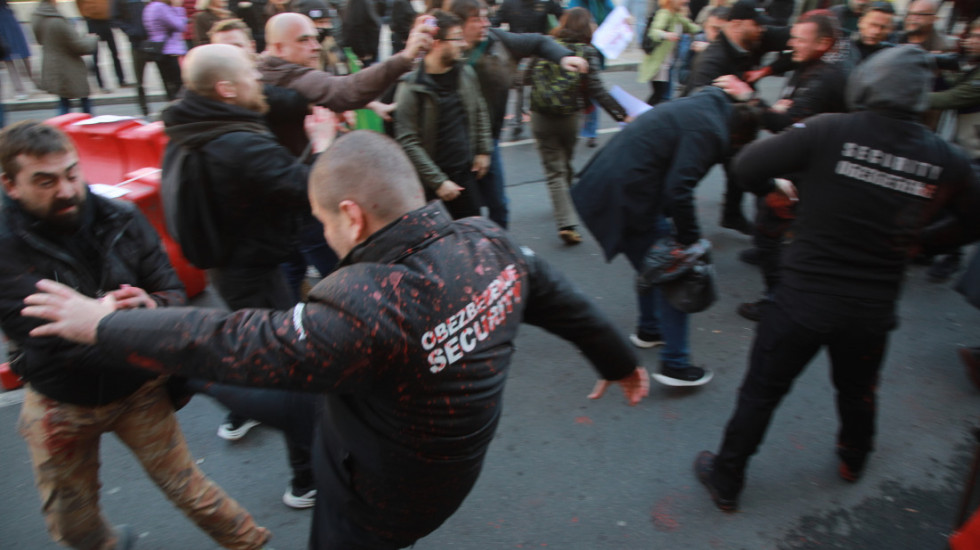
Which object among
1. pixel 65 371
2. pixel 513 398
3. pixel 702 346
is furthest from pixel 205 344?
pixel 702 346

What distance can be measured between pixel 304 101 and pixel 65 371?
7.18 feet

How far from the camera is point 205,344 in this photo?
156 cm

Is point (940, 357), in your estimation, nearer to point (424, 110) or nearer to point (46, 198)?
point (424, 110)

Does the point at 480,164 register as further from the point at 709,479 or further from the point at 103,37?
the point at 103,37

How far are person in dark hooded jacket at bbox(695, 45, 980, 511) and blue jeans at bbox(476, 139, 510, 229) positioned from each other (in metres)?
2.41

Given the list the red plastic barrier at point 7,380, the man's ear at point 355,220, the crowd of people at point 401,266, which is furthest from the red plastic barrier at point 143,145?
the man's ear at point 355,220

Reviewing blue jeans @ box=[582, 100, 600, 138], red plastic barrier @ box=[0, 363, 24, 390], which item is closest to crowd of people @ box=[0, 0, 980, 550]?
red plastic barrier @ box=[0, 363, 24, 390]

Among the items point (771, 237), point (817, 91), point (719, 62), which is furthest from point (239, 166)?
point (817, 91)

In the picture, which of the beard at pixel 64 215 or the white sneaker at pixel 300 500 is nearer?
the beard at pixel 64 215

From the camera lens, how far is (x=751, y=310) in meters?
4.71

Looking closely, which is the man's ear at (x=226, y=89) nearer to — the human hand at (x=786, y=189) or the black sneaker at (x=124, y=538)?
the black sneaker at (x=124, y=538)

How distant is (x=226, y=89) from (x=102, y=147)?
3.49 m

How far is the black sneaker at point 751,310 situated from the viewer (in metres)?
4.66

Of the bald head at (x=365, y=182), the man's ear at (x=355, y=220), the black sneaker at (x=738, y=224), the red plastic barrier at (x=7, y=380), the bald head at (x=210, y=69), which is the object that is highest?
the bald head at (x=210, y=69)
